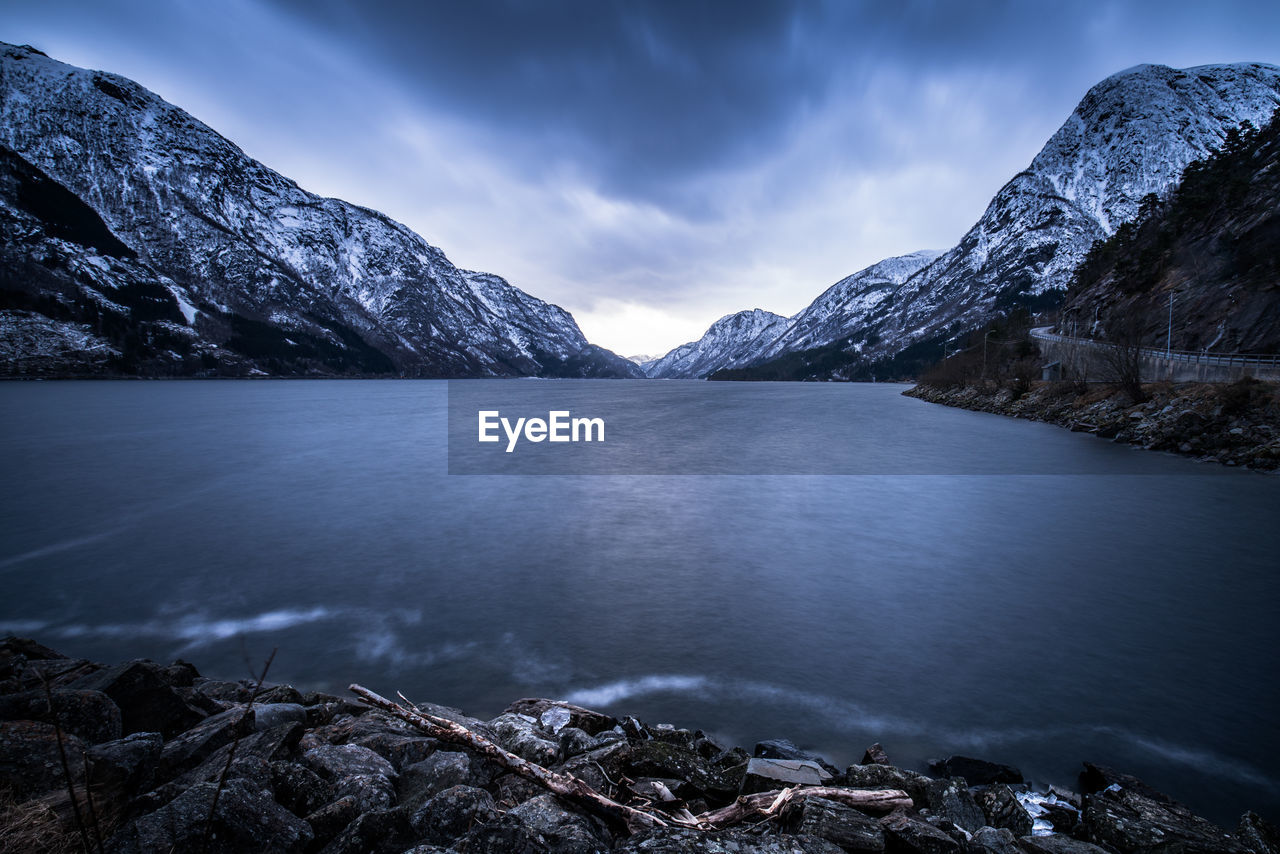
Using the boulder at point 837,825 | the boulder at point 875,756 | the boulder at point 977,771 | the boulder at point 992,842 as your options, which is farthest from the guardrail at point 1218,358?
the boulder at point 837,825

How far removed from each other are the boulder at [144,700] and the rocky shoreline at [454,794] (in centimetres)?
2

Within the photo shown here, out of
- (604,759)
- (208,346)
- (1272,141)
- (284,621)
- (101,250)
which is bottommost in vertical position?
(284,621)

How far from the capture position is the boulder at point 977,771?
20.9 ft

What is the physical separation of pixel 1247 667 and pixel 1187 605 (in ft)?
9.42

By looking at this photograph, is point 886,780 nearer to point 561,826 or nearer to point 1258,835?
point 1258,835

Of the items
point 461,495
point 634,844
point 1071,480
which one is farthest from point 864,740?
point 1071,480

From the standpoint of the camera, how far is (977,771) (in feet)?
21.2

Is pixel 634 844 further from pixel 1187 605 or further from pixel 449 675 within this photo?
pixel 1187 605

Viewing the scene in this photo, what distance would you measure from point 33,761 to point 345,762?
2186 millimetres

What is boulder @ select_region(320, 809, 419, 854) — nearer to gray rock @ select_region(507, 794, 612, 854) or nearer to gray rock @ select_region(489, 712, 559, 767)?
gray rock @ select_region(507, 794, 612, 854)

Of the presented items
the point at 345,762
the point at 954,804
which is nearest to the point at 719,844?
the point at 954,804

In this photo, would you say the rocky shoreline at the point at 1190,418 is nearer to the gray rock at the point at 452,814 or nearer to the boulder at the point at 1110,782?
the boulder at the point at 1110,782

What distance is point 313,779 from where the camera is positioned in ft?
14.6

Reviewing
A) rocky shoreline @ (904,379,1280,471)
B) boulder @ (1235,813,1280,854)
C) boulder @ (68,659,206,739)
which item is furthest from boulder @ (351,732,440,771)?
rocky shoreline @ (904,379,1280,471)
